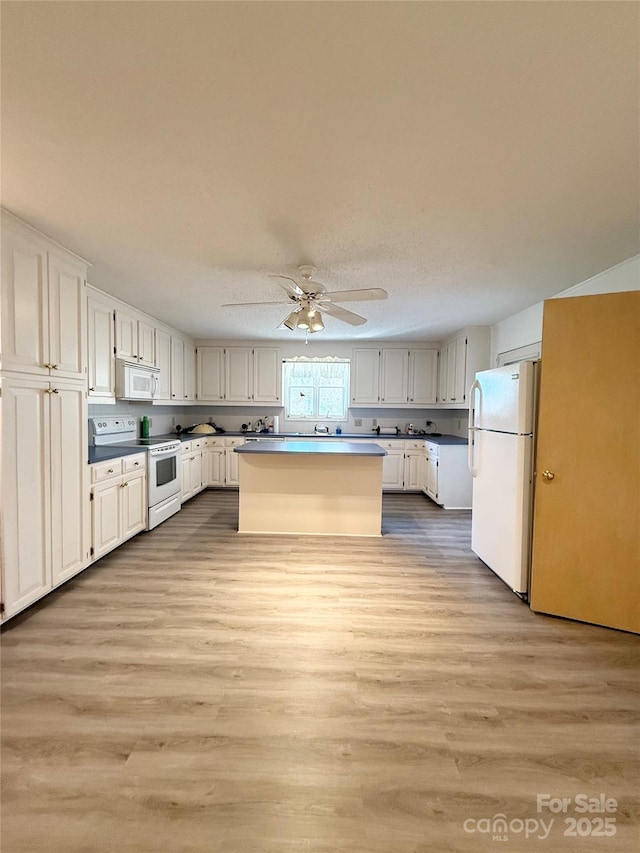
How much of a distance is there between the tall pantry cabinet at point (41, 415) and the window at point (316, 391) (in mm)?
3834

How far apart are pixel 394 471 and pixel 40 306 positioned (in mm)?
4842

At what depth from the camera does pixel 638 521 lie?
219cm

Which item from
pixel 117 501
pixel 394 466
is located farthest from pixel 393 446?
pixel 117 501

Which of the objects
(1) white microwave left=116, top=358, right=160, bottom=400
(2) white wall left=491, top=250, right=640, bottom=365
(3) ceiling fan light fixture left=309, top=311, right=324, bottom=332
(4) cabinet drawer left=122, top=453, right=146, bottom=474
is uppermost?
(2) white wall left=491, top=250, right=640, bottom=365

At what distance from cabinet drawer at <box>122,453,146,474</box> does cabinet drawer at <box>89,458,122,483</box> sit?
90 mm

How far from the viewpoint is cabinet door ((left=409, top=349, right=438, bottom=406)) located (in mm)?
5996

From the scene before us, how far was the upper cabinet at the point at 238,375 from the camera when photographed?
6.06 meters

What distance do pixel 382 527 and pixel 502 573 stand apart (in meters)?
1.52

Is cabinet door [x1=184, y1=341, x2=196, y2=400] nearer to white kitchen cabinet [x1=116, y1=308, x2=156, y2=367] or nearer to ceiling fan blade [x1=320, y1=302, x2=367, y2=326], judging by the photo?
white kitchen cabinet [x1=116, y1=308, x2=156, y2=367]

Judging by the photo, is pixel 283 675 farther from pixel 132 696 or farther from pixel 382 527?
pixel 382 527

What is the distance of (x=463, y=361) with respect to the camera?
5086mm

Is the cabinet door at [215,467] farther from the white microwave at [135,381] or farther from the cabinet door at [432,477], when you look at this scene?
the cabinet door at [432,477]

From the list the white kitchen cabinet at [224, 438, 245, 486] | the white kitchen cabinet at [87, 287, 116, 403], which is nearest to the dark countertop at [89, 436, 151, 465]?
the white kitchen cabinet at [87, 287, 116, 403]

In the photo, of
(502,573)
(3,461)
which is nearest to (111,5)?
(3,461)
